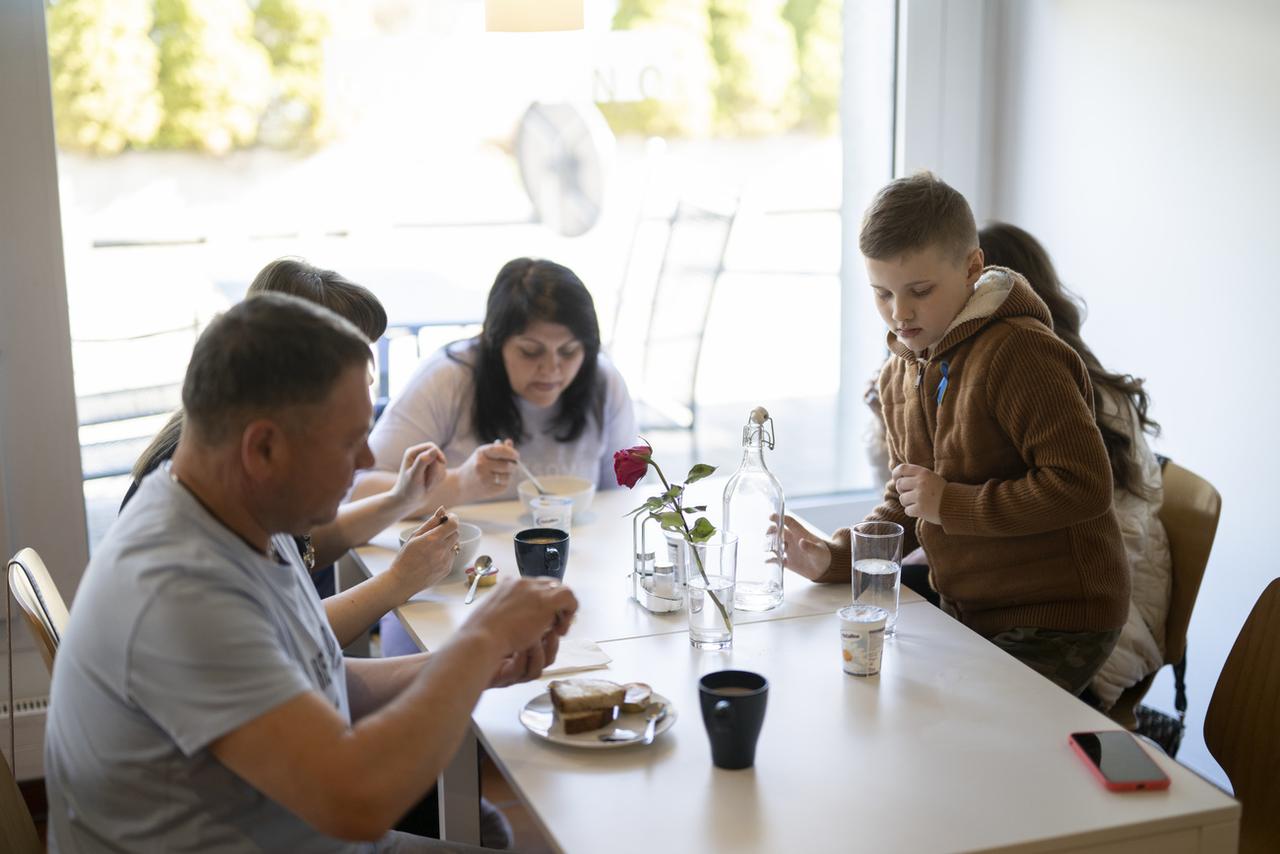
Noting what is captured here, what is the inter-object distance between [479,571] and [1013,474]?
850mm

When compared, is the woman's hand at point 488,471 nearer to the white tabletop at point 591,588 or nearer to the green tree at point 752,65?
the white tabletop at point 591,588

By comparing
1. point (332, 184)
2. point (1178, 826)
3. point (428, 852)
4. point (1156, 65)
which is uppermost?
point (1156, 65)

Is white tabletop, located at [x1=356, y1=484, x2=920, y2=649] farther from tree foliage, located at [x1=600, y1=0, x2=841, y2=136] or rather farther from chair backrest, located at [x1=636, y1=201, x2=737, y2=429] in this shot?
tree foliage, located at [x1=600, y1=0, x2=841, y2=136]

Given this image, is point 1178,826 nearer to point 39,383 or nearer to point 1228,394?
point 1228,394

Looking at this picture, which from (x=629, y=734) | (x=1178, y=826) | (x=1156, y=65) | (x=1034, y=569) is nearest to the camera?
(x=1178, y=826)

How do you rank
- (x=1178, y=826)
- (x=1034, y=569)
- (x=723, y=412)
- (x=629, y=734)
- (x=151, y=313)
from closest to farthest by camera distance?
(x=1178, y=826) < (x=629, y=734) < (x=1034, y=569) < (x=151, y=313) < (x=723, y=412)

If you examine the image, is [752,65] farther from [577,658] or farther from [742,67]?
[577,658]

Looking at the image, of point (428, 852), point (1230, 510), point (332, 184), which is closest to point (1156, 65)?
point (1230, 510)

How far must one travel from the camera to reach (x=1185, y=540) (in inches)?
90.0

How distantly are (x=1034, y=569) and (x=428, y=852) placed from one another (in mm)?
999

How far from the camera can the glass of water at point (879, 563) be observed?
174cm

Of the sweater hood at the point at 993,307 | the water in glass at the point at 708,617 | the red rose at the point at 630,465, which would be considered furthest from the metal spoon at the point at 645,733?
the sweater hood at the point at 993,307

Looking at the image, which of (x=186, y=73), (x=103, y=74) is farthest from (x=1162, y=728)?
(x=103, y=74)

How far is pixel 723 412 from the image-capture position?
366cm
